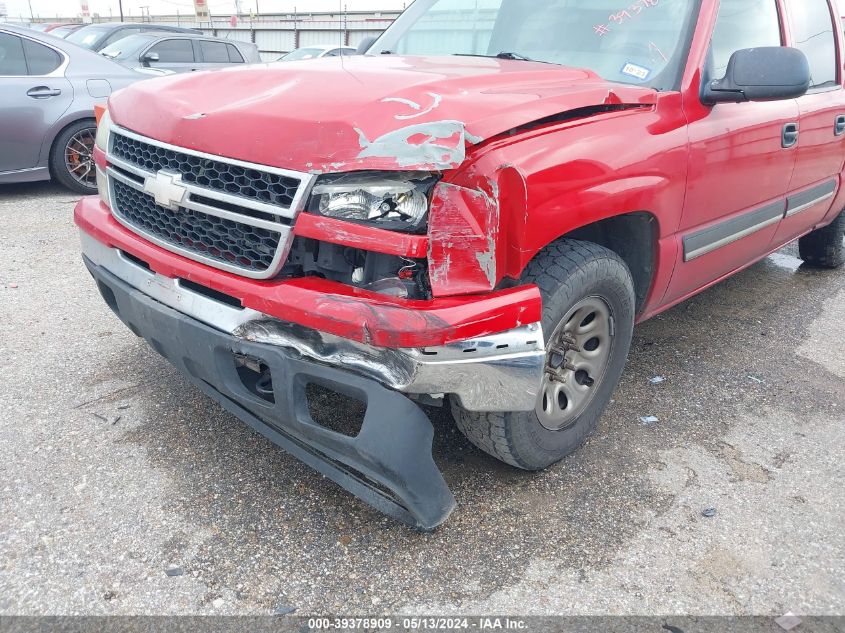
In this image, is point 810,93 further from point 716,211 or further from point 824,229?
point 824,229

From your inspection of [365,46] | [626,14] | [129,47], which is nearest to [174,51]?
[129,47]

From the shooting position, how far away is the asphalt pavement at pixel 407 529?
1931mm

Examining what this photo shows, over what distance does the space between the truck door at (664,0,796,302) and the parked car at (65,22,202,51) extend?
9.09 meters

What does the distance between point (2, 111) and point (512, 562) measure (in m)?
5.61

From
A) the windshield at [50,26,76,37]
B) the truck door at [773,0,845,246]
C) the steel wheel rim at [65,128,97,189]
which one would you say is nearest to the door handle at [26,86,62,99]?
the steel wheel rim at [65,128,97,189]

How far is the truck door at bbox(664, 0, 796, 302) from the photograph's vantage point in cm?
269

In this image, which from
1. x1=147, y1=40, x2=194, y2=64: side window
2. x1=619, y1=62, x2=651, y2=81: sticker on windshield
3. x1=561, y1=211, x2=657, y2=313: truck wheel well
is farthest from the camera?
x1=147, y1=40, x2=194, y2=64: side window

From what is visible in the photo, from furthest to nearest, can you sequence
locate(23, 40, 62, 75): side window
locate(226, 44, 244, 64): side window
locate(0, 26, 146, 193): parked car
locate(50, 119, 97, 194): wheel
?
1. locate(226, 44, 244, 64): side window
2. locate(50, 119, 97, 194): wheel
3. locate(23, 40, 62, 75): side window
4. locate(0, 26, 146, 193): parked car

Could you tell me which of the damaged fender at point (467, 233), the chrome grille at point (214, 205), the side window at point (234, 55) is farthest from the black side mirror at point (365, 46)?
the side window at point (234, 55)

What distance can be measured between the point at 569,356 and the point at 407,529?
830 millimetres

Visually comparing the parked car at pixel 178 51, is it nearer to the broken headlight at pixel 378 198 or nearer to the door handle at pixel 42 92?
the door handle at pixel 42 92

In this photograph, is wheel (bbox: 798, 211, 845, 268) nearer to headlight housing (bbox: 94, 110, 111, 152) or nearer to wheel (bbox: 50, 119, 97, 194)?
headlight housing (bbox: 94, 110, 111, 152)

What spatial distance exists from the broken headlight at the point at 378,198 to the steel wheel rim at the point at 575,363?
71cm

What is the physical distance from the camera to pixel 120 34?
34.4ft
